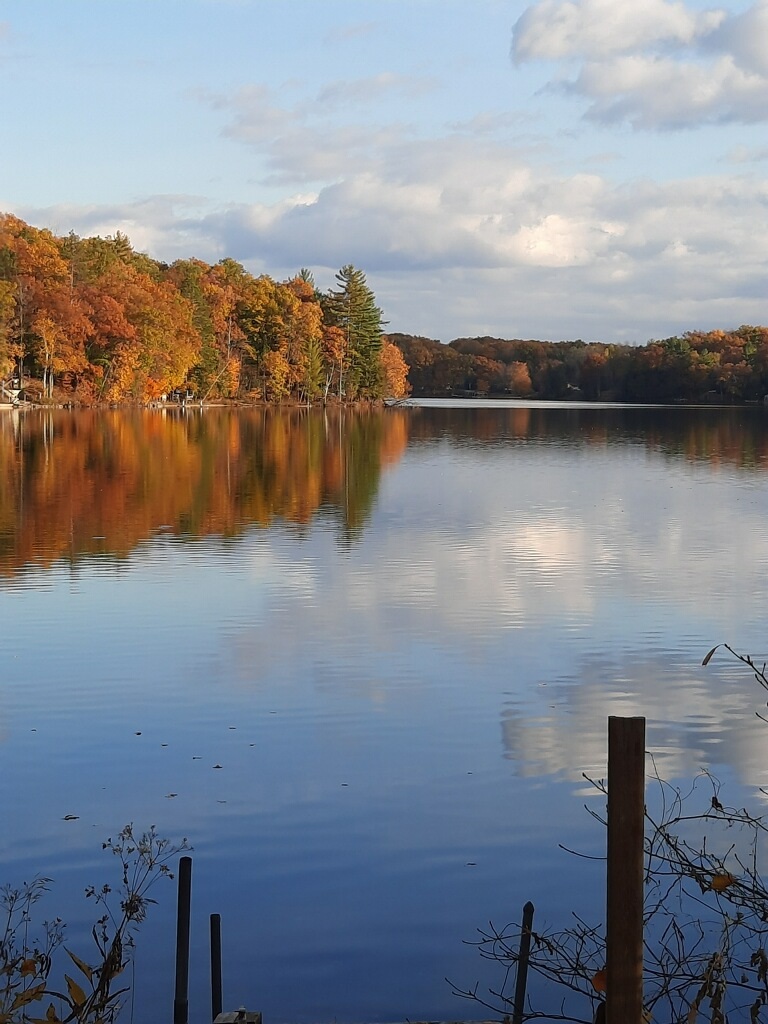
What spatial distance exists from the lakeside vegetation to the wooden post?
2659 inches

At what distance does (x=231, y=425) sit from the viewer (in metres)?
62.3

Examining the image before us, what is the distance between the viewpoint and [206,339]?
89.8 meters

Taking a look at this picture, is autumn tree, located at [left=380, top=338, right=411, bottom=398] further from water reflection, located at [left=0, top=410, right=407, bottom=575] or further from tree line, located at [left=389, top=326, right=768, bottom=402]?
water reflection, located at [left=0, top=410, right=407, bottom=575]

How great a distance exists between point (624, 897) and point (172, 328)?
78.0 meters

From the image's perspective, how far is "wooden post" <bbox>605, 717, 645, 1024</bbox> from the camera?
3072 millimetres

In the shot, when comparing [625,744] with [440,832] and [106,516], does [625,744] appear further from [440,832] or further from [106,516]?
[106,516]

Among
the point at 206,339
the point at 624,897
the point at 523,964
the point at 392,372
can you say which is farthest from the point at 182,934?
the point at 392,372

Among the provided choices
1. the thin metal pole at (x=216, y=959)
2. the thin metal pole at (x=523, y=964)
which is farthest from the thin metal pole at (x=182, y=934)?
the thin metal pole at (x=523, y=964)

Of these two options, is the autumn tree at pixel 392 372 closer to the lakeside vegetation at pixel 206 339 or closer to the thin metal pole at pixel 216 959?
the lakeside vegetation at pixel 206 339

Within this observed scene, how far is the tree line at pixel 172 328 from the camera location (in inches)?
2776

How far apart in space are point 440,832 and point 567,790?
1089 mm

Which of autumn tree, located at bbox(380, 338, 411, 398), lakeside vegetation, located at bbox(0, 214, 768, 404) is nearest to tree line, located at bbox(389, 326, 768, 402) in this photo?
lakeside vegetation, located at bbox(0, 214, 768, 404)

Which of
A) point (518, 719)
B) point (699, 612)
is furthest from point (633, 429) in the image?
point (518, 719)

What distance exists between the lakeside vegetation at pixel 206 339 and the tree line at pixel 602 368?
10.5 inches
